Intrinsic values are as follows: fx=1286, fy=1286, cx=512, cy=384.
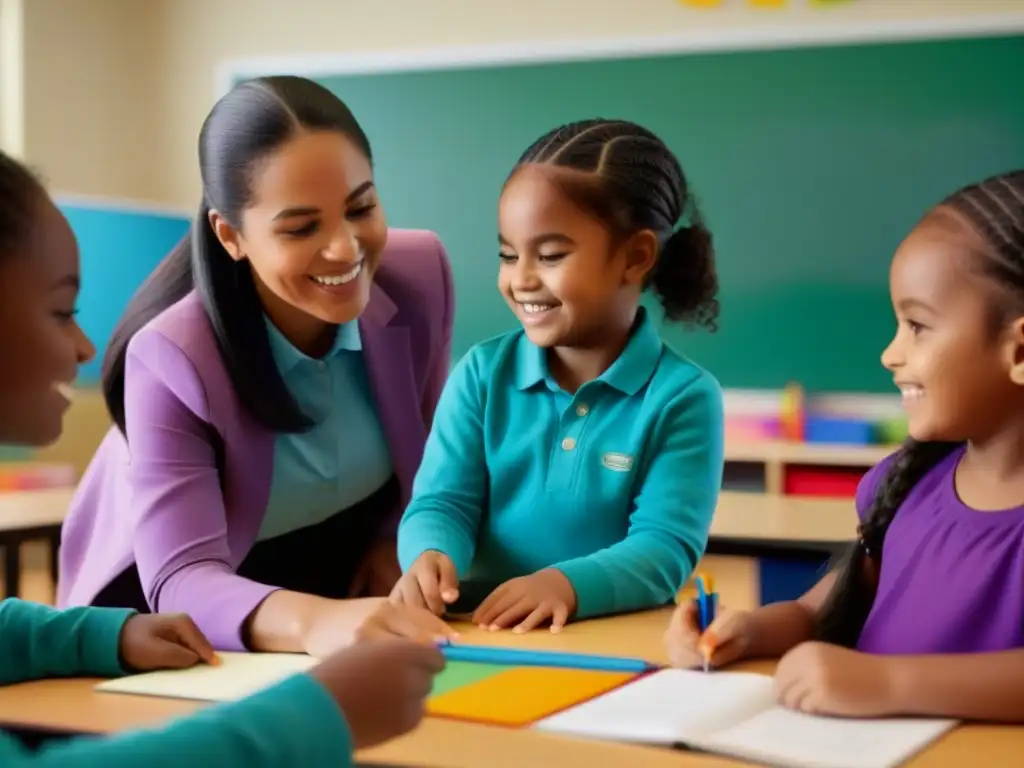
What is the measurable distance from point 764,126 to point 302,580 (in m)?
3.07

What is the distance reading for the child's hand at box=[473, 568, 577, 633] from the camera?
4.14 feet

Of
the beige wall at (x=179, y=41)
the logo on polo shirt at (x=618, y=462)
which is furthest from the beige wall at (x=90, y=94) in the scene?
the logo on polo shirt at (x=618, y=462)

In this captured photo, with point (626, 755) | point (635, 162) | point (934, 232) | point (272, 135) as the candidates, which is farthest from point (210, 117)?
point (626, 755)

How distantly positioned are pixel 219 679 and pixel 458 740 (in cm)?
28

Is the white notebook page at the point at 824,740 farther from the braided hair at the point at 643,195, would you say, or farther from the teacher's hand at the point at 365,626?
the braided hair at the point at 643,195

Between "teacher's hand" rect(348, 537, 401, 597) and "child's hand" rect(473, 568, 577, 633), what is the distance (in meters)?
0.37

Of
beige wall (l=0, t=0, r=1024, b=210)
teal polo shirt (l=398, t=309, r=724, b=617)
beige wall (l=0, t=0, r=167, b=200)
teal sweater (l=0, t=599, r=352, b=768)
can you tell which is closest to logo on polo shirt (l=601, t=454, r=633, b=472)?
teal polo shirt (l=398, t=309, r=724, b=617)

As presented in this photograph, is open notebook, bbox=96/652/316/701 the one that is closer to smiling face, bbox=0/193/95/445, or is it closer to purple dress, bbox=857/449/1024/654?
smiling face, bbox=0/193/95/445

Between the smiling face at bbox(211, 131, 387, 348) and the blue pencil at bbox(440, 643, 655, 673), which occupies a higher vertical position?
the smiling face at bbox(211, 131, 387, 348)

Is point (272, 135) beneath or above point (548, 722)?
above

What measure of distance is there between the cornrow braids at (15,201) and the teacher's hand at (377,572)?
2.96ft

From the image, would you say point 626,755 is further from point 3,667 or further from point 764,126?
point 764,126

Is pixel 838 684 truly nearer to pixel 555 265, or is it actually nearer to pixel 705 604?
pixel 705 604

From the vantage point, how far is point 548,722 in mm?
930
